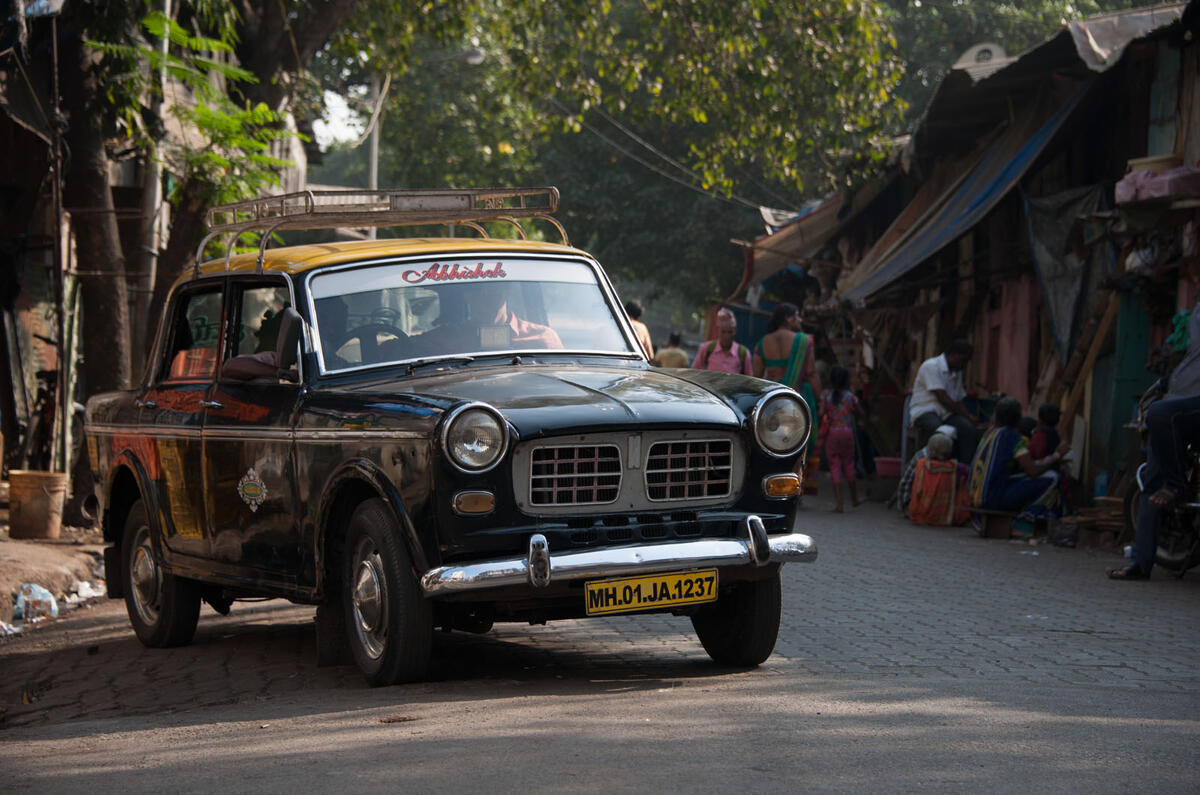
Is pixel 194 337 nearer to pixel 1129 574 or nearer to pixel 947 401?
pixel 1129 574

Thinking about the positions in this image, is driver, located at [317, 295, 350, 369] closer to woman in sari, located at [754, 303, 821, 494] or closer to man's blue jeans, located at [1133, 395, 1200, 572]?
man's blue jeans, located at [1133, 395, 1200, 572]

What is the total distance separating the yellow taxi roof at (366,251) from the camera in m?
6.95

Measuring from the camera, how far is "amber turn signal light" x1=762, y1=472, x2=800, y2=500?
20.3ft

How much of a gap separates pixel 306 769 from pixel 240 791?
0.80 ft

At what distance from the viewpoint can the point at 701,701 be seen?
5.52 meters

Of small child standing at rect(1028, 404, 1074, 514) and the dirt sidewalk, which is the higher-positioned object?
small child standing at rect(1028, 404, 1074, 514)

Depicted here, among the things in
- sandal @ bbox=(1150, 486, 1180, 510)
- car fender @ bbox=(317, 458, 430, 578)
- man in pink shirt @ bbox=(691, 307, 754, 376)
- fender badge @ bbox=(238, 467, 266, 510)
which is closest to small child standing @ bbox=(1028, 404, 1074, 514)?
man in pink shirt @ bbox=(691, 307, 754, 376)

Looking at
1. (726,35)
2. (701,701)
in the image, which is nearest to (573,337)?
(701,701)

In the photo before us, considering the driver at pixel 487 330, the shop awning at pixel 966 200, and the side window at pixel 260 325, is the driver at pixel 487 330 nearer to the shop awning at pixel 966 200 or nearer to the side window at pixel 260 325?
the side window at pixel 260 325

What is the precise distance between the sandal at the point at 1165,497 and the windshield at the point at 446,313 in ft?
13.9

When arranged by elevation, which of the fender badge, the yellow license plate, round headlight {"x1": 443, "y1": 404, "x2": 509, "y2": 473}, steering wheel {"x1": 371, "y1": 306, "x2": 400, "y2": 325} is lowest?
the yellow license plate

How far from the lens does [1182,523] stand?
10320 mm

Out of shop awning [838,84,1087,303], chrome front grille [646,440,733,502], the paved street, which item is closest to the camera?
the paved street

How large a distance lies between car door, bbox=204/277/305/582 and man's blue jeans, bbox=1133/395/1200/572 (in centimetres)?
563
